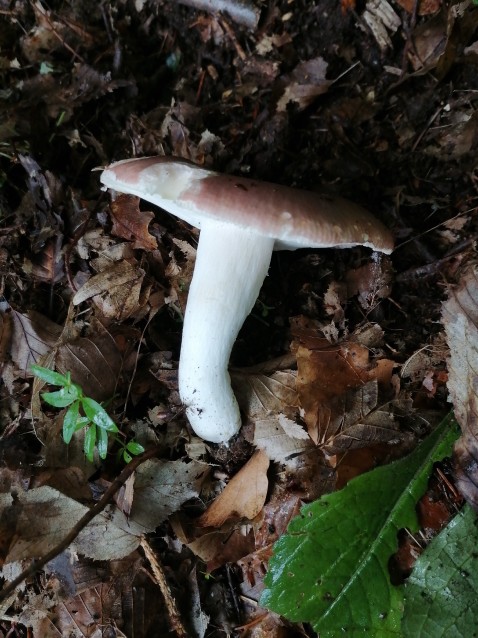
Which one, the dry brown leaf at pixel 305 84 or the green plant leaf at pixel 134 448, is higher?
the dry brown leaf at pixel 305 84

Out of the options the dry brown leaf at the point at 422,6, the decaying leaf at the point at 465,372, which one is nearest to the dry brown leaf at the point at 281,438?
the decaying leaf at the point at 465,372

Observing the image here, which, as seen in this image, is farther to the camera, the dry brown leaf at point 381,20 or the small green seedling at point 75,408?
the dry brown leaf at point 381,20

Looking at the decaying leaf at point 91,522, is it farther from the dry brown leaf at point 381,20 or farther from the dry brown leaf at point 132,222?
the dry brown leaf at point 381,20

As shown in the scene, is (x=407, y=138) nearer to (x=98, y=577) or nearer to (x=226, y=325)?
(x=226, y=325)

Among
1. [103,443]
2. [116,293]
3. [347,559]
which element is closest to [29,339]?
[116,293]

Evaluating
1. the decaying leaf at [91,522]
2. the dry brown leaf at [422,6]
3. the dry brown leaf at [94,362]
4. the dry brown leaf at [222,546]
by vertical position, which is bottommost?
the dry brown leaf at [222,546]

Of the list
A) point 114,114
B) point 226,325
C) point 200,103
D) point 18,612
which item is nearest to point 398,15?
point 200,103

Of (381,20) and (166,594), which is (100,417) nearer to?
(166,594)
